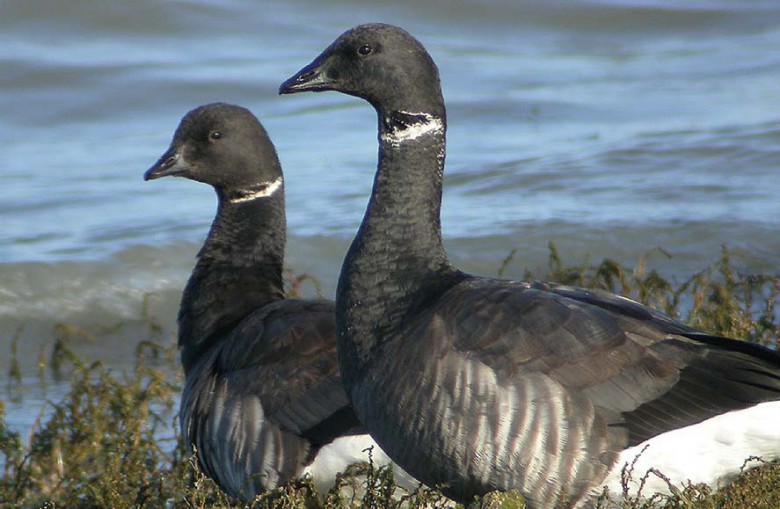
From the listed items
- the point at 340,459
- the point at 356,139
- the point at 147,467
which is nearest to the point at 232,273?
the point at 147,467

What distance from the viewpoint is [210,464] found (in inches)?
227

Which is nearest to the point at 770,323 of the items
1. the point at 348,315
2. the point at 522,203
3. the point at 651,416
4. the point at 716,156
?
the point at 651,416

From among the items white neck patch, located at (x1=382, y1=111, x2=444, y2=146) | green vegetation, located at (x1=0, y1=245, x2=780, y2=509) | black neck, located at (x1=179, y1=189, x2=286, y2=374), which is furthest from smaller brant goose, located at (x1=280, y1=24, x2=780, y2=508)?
black neck, located at (x1=179, y1=189, x2=286, y2=374)

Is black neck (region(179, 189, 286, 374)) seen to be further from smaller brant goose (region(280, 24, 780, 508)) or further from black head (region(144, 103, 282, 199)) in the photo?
smaller brant goose (region(280, 24, 780, 508))

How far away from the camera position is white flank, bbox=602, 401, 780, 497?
4.62 m

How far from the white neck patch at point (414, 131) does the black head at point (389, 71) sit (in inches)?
1.1

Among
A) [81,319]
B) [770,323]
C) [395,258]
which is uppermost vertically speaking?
[395,258]

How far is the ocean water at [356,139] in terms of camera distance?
33.6 feet

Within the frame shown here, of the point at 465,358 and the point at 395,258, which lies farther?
the point at 395,258

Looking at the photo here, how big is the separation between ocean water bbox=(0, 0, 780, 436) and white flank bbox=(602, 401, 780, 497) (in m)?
4.17

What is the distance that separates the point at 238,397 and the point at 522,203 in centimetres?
626

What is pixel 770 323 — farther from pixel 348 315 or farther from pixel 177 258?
pixel 177 258

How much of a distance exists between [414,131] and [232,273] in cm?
179

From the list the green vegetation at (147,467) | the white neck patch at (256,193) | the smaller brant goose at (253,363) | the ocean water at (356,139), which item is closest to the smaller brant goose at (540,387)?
the green vegetation at (147,467)
